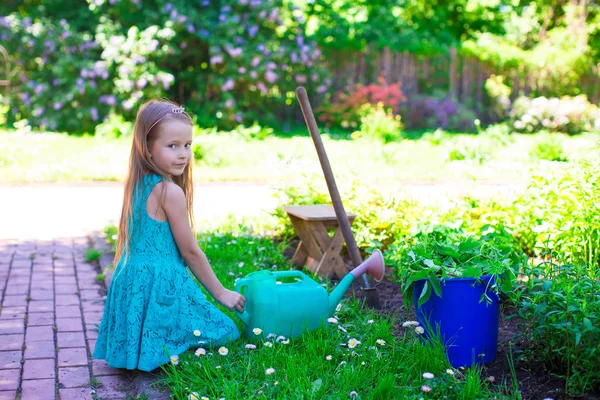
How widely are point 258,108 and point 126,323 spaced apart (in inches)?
392

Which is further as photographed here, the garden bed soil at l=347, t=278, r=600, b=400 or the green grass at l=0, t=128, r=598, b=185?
the green grass at l=0, t=128, r=598, b=185

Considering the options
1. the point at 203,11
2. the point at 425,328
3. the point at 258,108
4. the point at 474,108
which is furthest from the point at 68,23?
the point at 425,328

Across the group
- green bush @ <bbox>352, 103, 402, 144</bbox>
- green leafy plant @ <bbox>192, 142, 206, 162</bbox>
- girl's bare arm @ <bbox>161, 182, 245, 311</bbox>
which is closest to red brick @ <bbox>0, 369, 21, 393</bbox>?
girl's bare arm @ <bbox>161, 182, 245, 311</bbox>

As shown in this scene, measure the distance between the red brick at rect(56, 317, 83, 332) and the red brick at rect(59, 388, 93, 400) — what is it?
742 millimetres

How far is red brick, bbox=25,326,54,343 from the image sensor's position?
3271 millimetres

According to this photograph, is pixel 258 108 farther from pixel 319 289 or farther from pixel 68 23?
pixel 319 289

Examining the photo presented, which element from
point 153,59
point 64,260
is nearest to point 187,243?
point 64,260

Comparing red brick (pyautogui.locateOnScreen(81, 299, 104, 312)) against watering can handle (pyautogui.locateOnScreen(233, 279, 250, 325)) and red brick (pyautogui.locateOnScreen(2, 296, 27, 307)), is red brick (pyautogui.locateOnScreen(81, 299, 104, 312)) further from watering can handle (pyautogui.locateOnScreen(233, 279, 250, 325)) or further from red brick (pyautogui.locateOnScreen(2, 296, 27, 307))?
watering can handle (pyautogui.locateOnScreen(233, 279, 250, 325))

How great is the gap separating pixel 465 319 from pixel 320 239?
143 centimetres

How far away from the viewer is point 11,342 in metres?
3.22

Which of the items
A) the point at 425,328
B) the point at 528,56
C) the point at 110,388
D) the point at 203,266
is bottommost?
the point at 110,388

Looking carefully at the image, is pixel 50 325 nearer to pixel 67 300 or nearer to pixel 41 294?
pixel 67 300

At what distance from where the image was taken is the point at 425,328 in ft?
9.38

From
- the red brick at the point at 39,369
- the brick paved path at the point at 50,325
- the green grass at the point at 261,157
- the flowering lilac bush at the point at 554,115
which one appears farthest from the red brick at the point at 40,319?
the flowering lilac bush at the point at 554,115
